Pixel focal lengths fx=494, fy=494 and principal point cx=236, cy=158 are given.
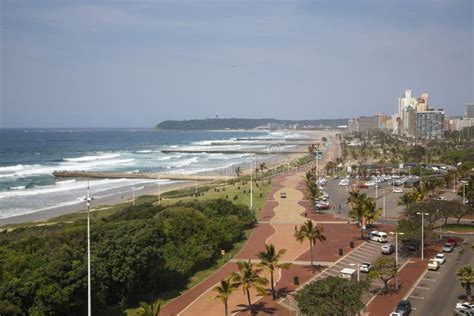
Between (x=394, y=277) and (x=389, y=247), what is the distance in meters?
7.52

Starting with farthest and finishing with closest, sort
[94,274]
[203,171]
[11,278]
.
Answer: [203,171] < [94,274] < [11,278]

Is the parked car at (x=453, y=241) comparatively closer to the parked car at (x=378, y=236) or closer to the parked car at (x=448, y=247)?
the parked car at (x=448, y=247)

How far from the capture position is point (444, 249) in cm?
3728

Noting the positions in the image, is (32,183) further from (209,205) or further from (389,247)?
(389,247)

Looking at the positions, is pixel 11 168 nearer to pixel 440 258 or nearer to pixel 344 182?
pixel 344 182

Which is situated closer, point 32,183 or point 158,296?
point 158,296

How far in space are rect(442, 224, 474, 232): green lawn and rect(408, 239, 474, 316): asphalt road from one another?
975 centimetres

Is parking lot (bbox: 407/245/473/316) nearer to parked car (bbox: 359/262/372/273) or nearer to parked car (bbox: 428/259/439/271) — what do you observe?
parked car (bbox: 428/259/439/271)

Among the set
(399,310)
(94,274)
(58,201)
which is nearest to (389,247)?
(399,310)

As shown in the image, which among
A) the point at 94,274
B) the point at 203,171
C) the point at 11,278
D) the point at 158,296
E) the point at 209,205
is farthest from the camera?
the point at 203,171

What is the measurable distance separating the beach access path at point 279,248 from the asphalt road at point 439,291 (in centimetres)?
667

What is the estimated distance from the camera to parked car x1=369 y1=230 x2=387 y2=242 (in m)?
40.7

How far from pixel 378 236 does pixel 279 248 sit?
28.0 ft

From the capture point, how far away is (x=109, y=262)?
2634cm
